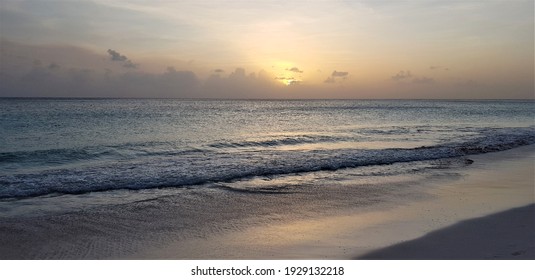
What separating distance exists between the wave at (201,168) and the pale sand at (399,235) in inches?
199

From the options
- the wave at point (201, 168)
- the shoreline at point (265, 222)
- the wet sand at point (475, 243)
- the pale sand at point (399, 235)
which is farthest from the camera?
the wave at point (201, 168)

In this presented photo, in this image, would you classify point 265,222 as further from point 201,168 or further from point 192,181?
point 201,168

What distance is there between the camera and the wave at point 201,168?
11547mm

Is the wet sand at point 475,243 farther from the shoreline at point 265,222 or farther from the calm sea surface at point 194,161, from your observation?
the calm sea surface at point 194,161

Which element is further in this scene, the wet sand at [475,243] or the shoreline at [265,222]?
the shoreline at [265,222]

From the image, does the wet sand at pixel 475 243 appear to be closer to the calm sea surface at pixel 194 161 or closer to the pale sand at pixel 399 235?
the pale sand at pixel 399 235

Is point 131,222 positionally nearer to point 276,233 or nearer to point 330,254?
point 276,233

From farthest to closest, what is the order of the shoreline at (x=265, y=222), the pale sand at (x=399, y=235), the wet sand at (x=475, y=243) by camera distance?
the shoreline at (x=265, y=222), the pale sand at (x=399, y=235), the wet sand at (x=475, y=243)

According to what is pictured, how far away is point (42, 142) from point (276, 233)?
19678 mm

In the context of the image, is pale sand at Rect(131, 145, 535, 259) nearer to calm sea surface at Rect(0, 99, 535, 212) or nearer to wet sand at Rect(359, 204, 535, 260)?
wet sand at Rect(359, 204, 535, 260)

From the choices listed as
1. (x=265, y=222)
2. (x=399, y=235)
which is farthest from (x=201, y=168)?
(x=399, y=235)

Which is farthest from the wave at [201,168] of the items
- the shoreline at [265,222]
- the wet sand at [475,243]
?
the wet sand at [475,243]

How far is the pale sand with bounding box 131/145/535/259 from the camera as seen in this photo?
6152mm

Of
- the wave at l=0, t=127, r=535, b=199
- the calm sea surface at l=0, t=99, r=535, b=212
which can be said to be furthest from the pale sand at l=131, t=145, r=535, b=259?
the wave at l=0, t=127, r=535, b=199
